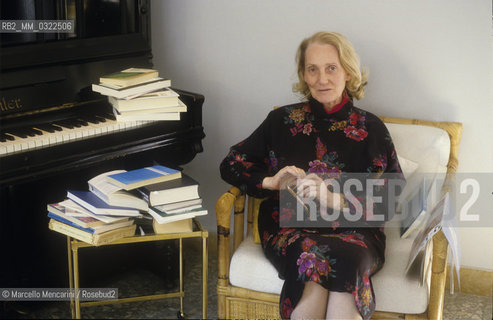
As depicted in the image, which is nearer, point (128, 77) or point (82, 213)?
point (82, 213)

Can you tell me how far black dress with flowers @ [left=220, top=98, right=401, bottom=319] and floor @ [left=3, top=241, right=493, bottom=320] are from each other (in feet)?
2.26

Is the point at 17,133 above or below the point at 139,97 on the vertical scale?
below

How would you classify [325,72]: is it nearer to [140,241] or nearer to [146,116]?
[146,116]

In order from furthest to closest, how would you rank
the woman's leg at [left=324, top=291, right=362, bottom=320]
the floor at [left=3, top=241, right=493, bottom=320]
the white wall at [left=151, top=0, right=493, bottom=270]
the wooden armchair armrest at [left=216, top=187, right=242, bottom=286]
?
the floor at [left=3, top=241, right=493, bottom=320], the white wall at [left=151, top=0, right=493, bottom=270], the wooden armchair armrest at [left=216, top=187, right=242, bottom=286], the woman's leg at [left=324, top=291, right=362, bottom=320]

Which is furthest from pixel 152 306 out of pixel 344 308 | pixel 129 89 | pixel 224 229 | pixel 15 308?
pixel 344 308

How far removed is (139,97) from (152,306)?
3.20 ft

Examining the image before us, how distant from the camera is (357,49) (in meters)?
2.88

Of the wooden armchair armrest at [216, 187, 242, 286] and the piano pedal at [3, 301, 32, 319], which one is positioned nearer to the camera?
the wooden armchair armrest at [216, 187, 242, 286]

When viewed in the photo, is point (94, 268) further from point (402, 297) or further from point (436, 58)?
point (436, 58)

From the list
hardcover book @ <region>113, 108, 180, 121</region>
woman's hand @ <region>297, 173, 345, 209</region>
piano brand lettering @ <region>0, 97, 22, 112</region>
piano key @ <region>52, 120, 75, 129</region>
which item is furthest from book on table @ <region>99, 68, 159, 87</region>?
woman's hand @ <region>297, 173, 345, 209</region>

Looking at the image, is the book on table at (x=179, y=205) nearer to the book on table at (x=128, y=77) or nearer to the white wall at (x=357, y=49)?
the book on table at (x=128, y=77)

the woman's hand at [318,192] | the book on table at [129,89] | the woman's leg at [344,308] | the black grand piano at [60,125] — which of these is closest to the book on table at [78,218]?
the black grand piano at [60,125]

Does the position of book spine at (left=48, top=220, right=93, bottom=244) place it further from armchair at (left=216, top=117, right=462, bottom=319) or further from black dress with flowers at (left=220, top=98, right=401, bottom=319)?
black dress with flowers at (left=220, top=98, right=401, bottom=319)

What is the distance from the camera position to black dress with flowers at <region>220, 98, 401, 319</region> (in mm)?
2189
